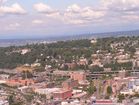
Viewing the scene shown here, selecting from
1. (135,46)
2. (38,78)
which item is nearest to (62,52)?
(135,46)

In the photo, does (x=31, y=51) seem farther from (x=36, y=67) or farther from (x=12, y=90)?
(x=12, y=90)

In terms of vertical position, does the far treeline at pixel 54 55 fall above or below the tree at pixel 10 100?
above

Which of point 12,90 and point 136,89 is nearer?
point 136,89

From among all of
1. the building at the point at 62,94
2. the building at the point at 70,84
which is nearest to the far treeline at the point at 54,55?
the building at the point at 70,84

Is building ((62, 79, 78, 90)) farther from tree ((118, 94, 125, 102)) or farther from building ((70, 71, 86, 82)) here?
tree ((118, 94, 125, 102))

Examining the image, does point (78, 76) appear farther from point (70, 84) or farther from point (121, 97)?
point (121, 97)

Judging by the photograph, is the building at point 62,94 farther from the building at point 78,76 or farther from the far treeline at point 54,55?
the far treeline at point 54,55

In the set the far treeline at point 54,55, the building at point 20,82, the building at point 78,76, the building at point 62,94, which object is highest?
the far treeline at point 54,55

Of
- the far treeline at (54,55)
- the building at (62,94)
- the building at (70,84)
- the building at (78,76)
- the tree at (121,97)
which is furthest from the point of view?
the far treeline at (54,55)

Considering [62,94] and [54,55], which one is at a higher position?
[54,55]

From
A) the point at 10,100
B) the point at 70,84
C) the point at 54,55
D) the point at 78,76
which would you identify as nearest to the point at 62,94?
the point at 10,100

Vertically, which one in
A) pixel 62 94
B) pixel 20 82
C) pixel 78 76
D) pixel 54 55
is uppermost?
pixel 54 55
